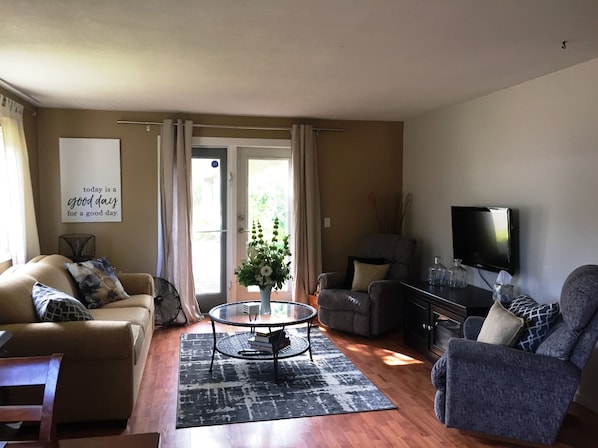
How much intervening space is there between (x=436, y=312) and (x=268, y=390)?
1.58 m

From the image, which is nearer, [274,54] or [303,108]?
[274,54]

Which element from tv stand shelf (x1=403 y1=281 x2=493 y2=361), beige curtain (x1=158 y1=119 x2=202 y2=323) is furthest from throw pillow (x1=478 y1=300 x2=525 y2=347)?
beige curtain (x1=158 y1=119 x2=202 y2=323)

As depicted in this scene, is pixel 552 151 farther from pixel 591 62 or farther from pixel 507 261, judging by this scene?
pixel 507 261

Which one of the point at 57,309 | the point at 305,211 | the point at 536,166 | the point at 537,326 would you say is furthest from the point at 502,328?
the point at 305,211

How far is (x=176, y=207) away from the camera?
17.9 feet

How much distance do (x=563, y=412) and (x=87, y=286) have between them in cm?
367

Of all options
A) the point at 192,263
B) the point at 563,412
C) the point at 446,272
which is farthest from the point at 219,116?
the point at 563,412

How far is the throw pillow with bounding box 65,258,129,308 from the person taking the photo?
4234mm

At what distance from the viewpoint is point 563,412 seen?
2.71 metres

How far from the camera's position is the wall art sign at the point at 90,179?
531cm

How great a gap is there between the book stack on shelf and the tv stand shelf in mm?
1293

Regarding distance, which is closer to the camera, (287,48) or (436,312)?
(287,48)

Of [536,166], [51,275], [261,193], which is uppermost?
[536,166]

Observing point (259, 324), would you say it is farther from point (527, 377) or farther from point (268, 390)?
point (527, 377)
